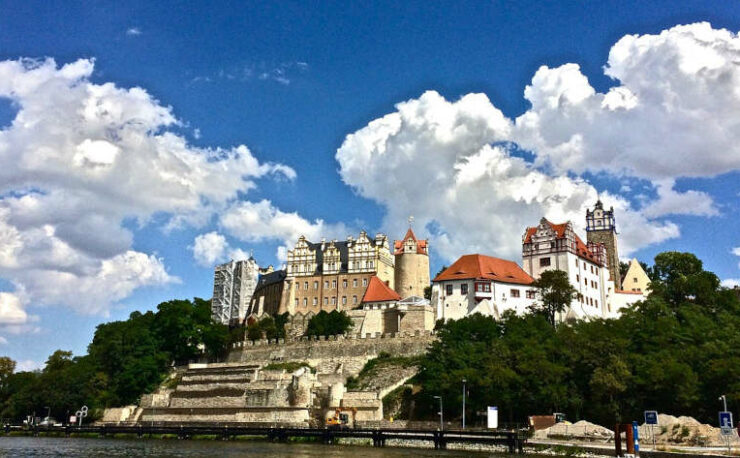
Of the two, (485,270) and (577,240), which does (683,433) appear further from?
(577,240)

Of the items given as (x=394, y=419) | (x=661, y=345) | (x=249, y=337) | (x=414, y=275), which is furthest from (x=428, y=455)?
(x=414, y=275)

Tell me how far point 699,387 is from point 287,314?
Answer: 60.9 metres

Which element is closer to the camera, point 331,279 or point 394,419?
point 394,419

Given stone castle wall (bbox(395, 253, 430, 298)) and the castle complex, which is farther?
stone castle wall (bbox(395, 253, 430, 298))

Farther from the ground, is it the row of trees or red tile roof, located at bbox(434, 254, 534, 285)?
red tile roof, located at bbox(434, 254, 534, 285)

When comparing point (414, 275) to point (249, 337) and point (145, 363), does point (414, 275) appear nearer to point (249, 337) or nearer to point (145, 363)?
point (249, 337)

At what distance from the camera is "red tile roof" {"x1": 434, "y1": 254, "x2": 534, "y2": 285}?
76188 mm

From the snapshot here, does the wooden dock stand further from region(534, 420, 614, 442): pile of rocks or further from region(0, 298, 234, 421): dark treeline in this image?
region(0, 298, 234, 421): dark treeline

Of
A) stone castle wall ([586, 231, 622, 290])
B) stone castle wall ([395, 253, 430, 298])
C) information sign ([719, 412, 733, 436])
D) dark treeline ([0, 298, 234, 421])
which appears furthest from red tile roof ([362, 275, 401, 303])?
information sign ([719, 412, 733, 436])

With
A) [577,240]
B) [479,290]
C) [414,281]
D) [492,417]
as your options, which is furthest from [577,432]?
[414,281]

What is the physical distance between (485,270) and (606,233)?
31.6m

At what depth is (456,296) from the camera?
7656 centimetres

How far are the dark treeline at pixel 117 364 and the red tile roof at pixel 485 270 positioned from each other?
2791cm

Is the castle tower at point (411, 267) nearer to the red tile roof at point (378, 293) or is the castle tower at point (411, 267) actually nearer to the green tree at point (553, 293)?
the red tile roof at point (378, 293)
